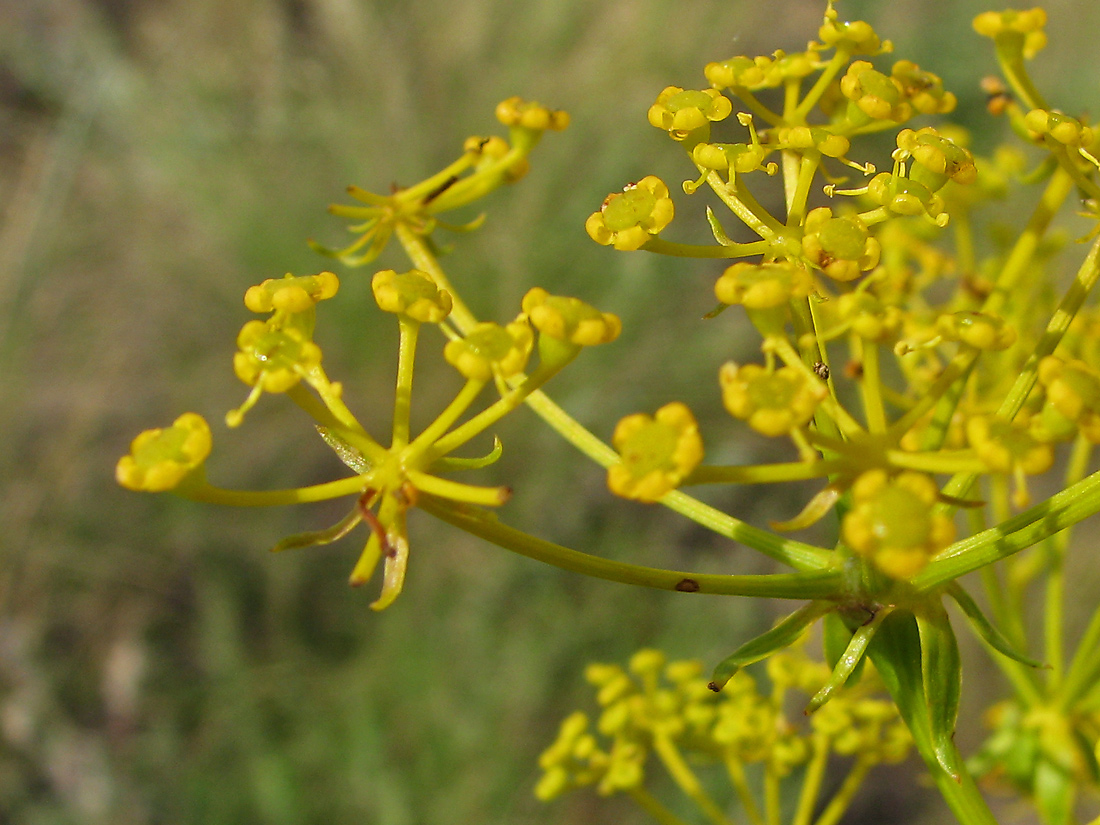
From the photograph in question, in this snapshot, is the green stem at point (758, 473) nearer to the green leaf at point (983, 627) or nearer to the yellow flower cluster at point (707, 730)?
the green leaf at point (983, 627)

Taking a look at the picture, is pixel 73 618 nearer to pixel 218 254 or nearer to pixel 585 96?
pixel 218 254

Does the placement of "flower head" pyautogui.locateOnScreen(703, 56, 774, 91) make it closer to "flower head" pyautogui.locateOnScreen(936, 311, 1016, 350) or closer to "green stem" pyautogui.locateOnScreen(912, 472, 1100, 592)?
"flower head" pyautogui.locateOnScreen(936, 311, 1016, 350)

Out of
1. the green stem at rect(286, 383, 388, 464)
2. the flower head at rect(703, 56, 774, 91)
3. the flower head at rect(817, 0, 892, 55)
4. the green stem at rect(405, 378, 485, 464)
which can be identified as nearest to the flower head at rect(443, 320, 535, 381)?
the green stem at rect(405, 378, 485, 464)

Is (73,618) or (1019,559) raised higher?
(1019,559)

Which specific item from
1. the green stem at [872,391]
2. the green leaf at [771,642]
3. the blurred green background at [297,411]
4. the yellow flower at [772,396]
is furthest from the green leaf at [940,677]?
the blurred green background at [297,411]

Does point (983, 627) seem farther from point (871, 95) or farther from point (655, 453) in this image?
point (871, 95)

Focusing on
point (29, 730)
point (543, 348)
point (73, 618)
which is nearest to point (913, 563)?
point (543, 348)
